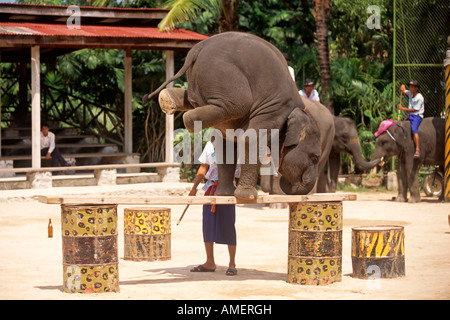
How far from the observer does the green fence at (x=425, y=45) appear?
1902 centimetres

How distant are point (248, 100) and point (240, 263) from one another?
2.64 meters

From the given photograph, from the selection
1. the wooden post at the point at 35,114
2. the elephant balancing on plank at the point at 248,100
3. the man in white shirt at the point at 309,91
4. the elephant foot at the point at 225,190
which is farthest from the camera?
the wooden post at the point at 35,114

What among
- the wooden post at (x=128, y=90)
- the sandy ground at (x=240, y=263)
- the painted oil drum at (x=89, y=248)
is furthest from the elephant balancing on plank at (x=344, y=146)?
the painted oil drum at (x=89, y=248)

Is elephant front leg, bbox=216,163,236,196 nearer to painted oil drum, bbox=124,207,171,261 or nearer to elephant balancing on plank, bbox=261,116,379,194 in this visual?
painted oil drum, bbox=124,207,171,261

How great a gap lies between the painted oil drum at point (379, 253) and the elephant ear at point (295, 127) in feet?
4.47

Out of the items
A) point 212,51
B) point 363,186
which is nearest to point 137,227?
point 212,51

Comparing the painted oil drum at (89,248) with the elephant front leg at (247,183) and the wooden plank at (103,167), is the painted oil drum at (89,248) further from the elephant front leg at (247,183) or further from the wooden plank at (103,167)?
the wooden plank at (103,167)

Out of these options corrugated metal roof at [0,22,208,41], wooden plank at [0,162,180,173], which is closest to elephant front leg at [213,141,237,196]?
wooden plank at [0,162,180,173]

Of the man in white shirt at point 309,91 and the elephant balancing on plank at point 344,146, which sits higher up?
the man in white shirt at point 309,91

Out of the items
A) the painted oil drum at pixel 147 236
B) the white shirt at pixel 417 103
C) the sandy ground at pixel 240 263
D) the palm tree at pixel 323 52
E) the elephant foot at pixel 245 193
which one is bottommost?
the sandy ground at pixel 240 263

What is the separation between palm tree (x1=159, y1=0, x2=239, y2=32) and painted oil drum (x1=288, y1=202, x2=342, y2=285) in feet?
34.3

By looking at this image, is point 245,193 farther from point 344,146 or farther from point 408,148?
point 408,148

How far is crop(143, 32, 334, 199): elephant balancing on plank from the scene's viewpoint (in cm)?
771

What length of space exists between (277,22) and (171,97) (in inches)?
644
